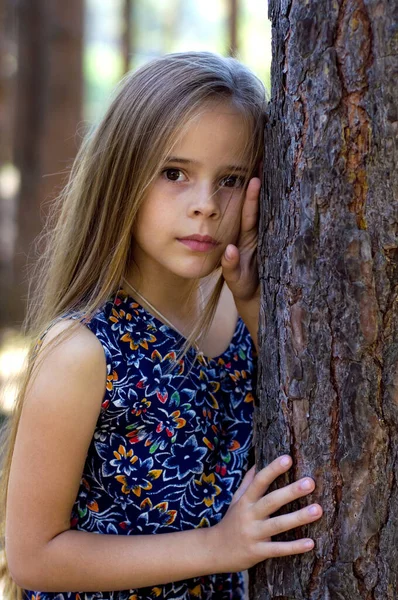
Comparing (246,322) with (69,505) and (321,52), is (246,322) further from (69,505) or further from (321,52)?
(321,52)

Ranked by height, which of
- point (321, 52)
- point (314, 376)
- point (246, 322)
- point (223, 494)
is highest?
point (321, 52)

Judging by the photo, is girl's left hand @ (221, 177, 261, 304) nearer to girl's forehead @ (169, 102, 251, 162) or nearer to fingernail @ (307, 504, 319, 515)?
girl's forehead @ (169, 102, 251, 162)

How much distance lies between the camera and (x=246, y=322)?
1.80 m

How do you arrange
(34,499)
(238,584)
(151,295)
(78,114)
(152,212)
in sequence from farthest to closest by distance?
1. (78,114)
2. (238,584)
3. (151,295)
4. (152,212)
5. (34,499)

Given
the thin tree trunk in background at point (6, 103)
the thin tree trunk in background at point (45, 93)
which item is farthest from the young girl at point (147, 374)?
the thin tree trunk in background at point (6, 103)

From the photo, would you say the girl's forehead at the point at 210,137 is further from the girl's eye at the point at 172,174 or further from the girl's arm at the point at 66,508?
the girl's arm at the point at 66,508

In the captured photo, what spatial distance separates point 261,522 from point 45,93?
5510mm

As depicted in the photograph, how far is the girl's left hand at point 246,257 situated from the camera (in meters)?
1.60

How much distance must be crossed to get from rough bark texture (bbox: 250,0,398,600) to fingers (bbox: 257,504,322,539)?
2 cm

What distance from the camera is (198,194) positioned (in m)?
1.57

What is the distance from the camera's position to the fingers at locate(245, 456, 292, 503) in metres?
1.41

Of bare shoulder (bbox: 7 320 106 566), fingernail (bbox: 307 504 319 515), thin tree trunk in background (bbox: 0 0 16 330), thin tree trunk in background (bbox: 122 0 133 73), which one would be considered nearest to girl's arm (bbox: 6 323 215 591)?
bare shoulder (bbox: 7 320 106 566)

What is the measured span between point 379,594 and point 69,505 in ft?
2.09

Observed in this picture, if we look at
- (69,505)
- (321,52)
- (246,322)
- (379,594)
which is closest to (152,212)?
(246,322)
